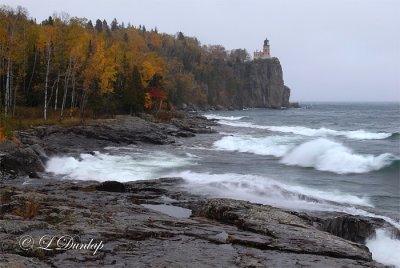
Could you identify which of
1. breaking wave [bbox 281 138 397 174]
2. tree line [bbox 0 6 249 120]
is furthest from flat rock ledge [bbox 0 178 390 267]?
tree line [bbox 0 6 249 120]

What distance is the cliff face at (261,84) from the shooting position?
172 meters

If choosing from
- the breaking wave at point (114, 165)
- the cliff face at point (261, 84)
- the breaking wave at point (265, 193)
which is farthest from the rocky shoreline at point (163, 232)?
the cliff face at point (261, 84)

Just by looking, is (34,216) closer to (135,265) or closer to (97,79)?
(135,265)

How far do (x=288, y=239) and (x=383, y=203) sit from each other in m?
9.98

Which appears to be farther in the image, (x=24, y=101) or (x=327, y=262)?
(x=24, y=101)

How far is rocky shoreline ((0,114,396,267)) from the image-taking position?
825 centimetres

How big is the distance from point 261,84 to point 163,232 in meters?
168

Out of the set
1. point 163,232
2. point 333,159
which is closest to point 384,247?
point 163,232

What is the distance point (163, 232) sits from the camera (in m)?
10.1

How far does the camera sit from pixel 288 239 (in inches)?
395

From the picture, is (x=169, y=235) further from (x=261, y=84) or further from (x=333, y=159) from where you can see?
(x=261, y=84)

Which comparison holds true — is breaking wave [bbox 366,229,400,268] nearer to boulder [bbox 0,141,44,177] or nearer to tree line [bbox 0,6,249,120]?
boulder [bbox 0,141,44,177]

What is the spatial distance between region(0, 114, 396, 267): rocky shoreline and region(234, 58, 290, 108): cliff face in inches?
6132

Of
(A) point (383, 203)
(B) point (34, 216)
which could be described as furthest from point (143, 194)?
(A) point (383, 203)
